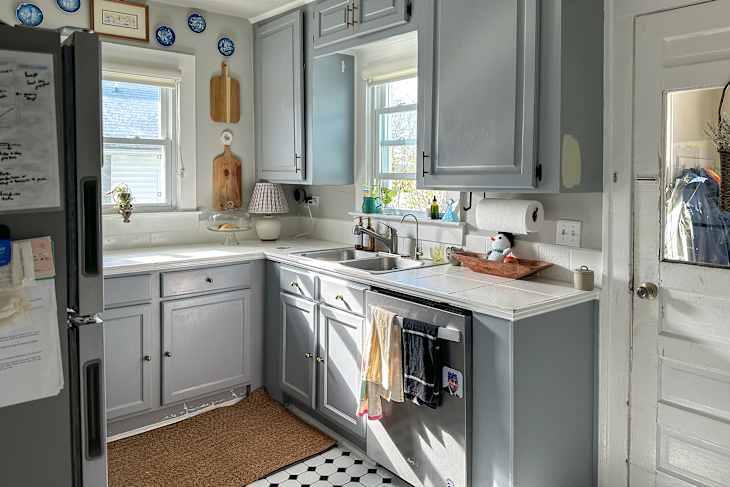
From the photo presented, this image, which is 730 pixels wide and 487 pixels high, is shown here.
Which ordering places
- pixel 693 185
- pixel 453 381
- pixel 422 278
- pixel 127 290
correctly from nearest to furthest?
pixel 693 185 → pixel 453 381 → pixel 422 278 → pixel 127 290

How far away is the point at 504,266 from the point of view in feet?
8.66

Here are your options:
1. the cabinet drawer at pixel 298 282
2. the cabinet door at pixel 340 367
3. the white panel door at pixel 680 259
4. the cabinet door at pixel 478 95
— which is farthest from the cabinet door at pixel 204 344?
the white panel door at pixel 680 259

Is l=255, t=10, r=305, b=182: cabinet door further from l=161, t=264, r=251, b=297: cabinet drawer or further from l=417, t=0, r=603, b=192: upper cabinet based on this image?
l=417, t=0, r=603, b=192: upper cabinet

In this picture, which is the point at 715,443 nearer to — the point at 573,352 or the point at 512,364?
the point at 573,352

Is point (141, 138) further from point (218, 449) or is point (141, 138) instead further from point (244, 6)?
point (218, 449)

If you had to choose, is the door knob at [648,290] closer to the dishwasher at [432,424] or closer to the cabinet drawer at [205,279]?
the dishwasher at [432,424]

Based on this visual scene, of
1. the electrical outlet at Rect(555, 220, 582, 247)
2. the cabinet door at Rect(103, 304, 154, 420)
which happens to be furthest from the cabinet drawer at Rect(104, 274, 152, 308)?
the electrical outlet at Rect(555, 220, 582, 247)

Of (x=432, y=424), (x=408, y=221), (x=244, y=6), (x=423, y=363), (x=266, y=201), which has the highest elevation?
(x=244, y=6)

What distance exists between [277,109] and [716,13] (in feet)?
8.50

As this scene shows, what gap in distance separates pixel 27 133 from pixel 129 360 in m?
1.81

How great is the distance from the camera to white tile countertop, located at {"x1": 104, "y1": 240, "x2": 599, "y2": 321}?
2189 mm

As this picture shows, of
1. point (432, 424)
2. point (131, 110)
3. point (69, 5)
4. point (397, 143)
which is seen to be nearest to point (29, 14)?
point (69, 5)

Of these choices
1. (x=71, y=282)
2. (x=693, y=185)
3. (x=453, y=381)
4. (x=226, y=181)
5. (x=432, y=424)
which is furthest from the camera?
(x=226, y=181)

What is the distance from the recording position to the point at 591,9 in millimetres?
Answer: 2301
